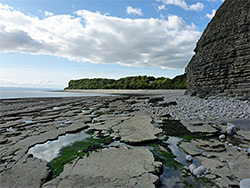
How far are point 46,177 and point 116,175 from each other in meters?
1.25

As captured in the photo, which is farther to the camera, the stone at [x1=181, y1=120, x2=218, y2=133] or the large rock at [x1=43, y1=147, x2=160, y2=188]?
the stone at [x1=181, y1=120, x2=218, y2=133]

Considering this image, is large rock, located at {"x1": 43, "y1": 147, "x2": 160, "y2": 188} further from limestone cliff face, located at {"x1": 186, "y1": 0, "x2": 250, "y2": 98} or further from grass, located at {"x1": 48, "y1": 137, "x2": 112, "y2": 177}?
limestone cliff face, located at {"x1": 186, "y1": 0, "x2": 250, "y2": 98}

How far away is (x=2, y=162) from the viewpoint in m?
2.92

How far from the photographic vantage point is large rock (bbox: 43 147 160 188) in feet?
7.24

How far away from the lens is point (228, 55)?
1069cm

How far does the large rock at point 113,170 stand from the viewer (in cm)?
221

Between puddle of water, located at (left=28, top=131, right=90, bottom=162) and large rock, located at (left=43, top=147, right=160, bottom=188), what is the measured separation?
2.97 ft

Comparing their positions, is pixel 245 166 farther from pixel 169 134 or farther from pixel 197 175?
pixel 169 134

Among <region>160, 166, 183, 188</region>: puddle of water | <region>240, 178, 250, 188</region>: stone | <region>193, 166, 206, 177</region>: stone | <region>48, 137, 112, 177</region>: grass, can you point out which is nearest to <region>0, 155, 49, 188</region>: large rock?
<region>48, 137, 112, 177</region>: grass

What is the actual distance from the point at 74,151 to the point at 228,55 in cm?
1270

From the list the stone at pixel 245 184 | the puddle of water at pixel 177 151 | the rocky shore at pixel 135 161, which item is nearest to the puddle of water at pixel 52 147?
the rocky shore at pixel 135 161

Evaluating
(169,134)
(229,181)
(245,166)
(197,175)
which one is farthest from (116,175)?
(169,134)

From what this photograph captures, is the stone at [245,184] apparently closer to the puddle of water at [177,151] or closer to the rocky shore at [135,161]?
the rocky shore at [135,161]

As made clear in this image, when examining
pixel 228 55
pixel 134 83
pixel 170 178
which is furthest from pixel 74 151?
pixel 134 83
